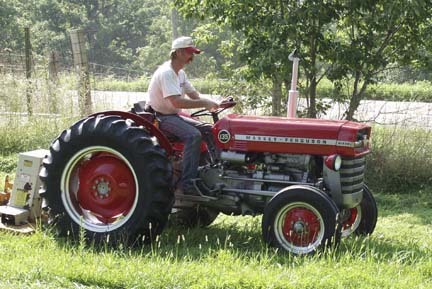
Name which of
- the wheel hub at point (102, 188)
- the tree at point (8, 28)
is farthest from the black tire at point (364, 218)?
the tree at point (8, 28)

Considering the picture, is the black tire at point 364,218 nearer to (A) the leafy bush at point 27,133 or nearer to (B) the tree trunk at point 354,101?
(B) the tree trunk at point 354,101

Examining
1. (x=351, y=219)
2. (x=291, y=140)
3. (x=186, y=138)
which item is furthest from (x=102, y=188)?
(x=351, y=219)

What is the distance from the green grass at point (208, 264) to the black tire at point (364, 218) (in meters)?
0.19

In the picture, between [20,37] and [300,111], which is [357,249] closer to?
[300,111]

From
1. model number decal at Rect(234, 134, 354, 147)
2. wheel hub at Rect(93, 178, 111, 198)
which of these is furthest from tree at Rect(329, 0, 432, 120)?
wheel hub at Rect(93, 178, 111, 198)

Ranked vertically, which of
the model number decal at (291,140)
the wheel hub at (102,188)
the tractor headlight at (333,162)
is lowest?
the wheel hub at (102,188)

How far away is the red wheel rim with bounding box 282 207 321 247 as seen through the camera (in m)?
5.19

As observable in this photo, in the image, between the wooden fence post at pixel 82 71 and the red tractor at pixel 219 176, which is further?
the wooden fence post at pixel 82 71

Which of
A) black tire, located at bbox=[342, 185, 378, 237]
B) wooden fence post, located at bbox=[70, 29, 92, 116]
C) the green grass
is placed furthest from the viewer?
wooden fence post, located at bbox=[70, 29, 92, 116]

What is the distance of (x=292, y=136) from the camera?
543cm

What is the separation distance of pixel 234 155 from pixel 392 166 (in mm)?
3658

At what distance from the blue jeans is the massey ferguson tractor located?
81 millimetres

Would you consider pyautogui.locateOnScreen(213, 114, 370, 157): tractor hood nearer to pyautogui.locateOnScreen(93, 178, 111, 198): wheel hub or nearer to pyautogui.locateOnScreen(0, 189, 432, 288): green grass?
pyautogui.locateOnScreen(0, 189, 432, 288): green grass

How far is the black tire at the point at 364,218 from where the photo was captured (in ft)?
19.7
